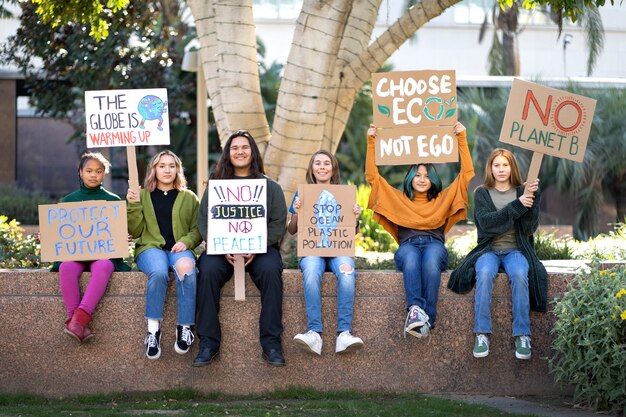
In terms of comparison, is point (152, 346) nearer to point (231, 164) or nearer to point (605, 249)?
point (231, 164)

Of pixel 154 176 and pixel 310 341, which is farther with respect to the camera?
pixel 154 176

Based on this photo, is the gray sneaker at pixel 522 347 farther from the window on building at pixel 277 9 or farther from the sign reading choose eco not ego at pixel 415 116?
the window on building at pixel 277 9

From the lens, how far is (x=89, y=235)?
24.6ft

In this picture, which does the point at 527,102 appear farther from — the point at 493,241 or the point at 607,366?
the point at 607,366

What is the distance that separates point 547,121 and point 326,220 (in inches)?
69.3

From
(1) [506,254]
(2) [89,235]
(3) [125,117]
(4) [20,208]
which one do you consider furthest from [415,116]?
(4) [20,208]

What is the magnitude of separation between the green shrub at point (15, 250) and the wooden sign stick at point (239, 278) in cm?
251

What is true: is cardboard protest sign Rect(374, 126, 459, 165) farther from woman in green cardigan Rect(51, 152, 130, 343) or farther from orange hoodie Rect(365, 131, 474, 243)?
woman in green cardigan Rect(51, 152, 130, 343)

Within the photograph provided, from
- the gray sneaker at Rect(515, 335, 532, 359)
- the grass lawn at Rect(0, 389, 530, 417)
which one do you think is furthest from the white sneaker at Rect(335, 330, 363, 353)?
the gray sneaker at Rect(515, 335, 532, 359)

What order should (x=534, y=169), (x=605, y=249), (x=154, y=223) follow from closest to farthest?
(x=534, y=169) → (x=154, y=223) → (x=605, y=249)

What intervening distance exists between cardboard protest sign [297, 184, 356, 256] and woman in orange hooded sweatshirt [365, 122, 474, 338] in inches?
11.3

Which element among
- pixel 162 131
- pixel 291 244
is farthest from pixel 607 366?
pixel 291 244

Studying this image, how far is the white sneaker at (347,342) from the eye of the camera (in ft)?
24.2

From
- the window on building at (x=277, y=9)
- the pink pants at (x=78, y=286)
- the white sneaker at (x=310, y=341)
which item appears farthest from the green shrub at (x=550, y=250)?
the window on building at (x=277, y=9)
